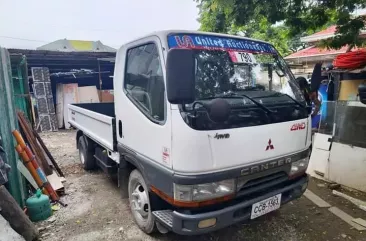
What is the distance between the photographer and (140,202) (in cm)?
293

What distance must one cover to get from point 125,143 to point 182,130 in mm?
1186

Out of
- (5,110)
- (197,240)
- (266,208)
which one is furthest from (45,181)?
(266,208)

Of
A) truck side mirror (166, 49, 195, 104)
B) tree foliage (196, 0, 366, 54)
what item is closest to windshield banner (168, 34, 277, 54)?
truck side mirror (166, 49, 195, 104)

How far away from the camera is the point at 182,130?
2.10 metres

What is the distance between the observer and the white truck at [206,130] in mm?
2107

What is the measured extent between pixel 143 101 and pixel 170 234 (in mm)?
1546

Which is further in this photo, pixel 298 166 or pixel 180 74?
pixel 298 166

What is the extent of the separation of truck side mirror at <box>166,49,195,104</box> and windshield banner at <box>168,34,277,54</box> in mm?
519

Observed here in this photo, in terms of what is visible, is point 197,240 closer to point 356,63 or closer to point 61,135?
point 356,63

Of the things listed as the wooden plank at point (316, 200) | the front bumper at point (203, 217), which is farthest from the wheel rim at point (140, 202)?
the wooden plank at point (316, 200)

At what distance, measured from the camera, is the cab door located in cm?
235

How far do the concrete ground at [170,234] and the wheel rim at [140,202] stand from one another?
0.71 ft

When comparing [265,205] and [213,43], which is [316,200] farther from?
[213,43]

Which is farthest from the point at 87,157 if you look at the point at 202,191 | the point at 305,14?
the point at 305,14
